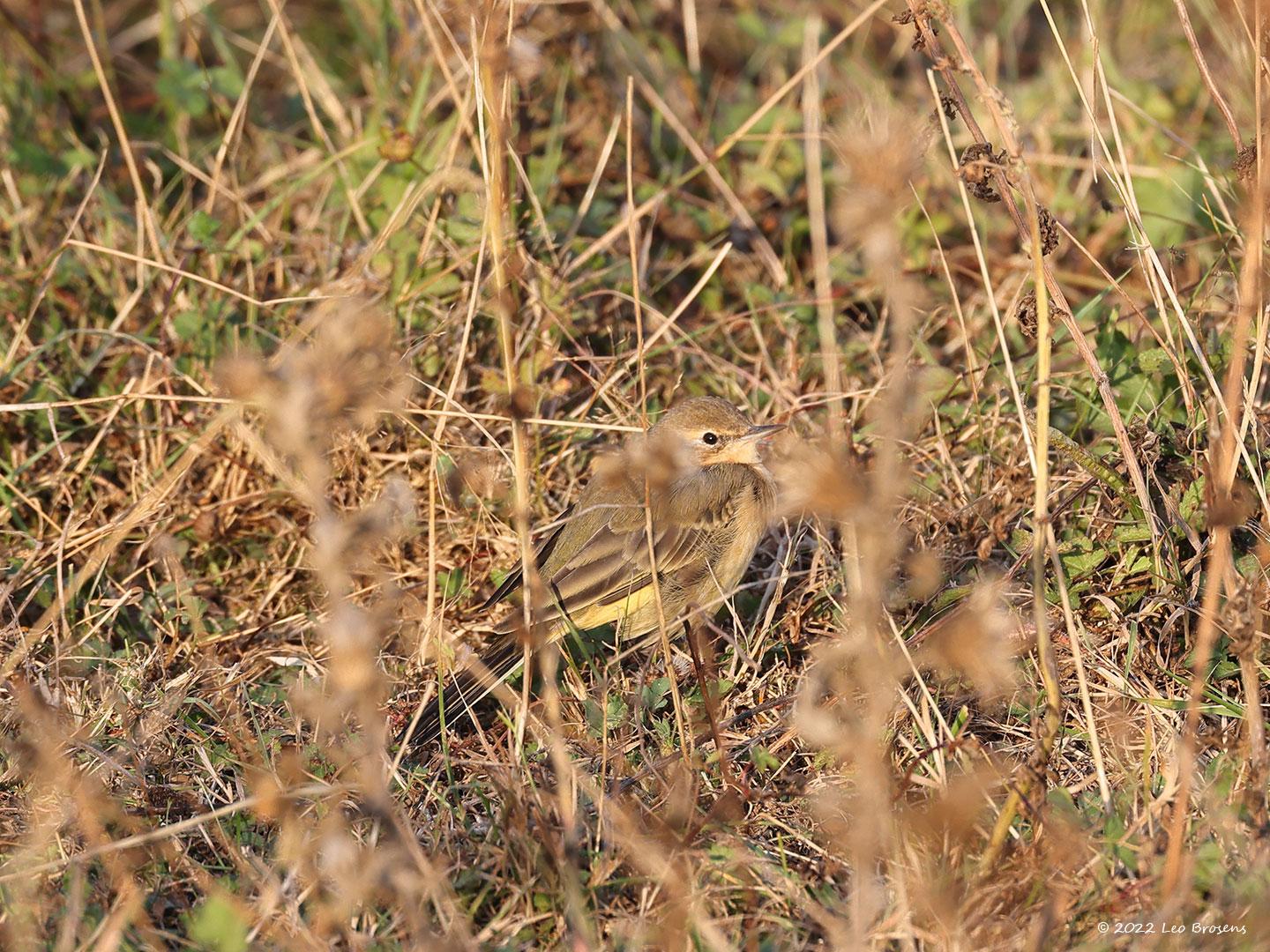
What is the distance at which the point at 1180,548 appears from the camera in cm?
428

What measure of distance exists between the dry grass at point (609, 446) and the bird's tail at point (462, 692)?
0.07 meters

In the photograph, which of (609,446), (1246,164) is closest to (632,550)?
(609,446)

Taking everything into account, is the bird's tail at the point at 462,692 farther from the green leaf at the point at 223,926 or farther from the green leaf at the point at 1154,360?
the green leaf at the point at 1154,360

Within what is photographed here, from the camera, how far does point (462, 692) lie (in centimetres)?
415

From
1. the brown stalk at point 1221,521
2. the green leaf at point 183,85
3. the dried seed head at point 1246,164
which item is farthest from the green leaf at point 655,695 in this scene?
the green leaf at point 183,85

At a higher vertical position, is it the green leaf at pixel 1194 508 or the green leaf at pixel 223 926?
the green leaf at pixel 223 926

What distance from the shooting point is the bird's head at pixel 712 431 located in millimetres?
4957

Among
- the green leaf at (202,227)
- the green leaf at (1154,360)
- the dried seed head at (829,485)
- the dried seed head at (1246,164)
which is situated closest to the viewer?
the dried seed head at (829,485)

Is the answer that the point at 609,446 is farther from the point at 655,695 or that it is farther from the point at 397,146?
the point at 397,146

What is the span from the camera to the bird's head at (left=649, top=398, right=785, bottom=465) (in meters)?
4.96

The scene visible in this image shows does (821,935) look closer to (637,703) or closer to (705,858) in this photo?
(705,858)

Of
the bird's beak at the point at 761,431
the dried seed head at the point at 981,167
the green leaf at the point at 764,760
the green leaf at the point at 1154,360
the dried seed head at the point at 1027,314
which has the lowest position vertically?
the green leaf at the point at 764,760

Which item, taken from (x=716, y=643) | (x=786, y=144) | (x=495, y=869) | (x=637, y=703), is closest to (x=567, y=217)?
(x=786, y=144)

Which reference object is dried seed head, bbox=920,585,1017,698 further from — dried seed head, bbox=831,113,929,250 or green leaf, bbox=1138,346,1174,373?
green leaf, bbox=1138,346,1174,373
